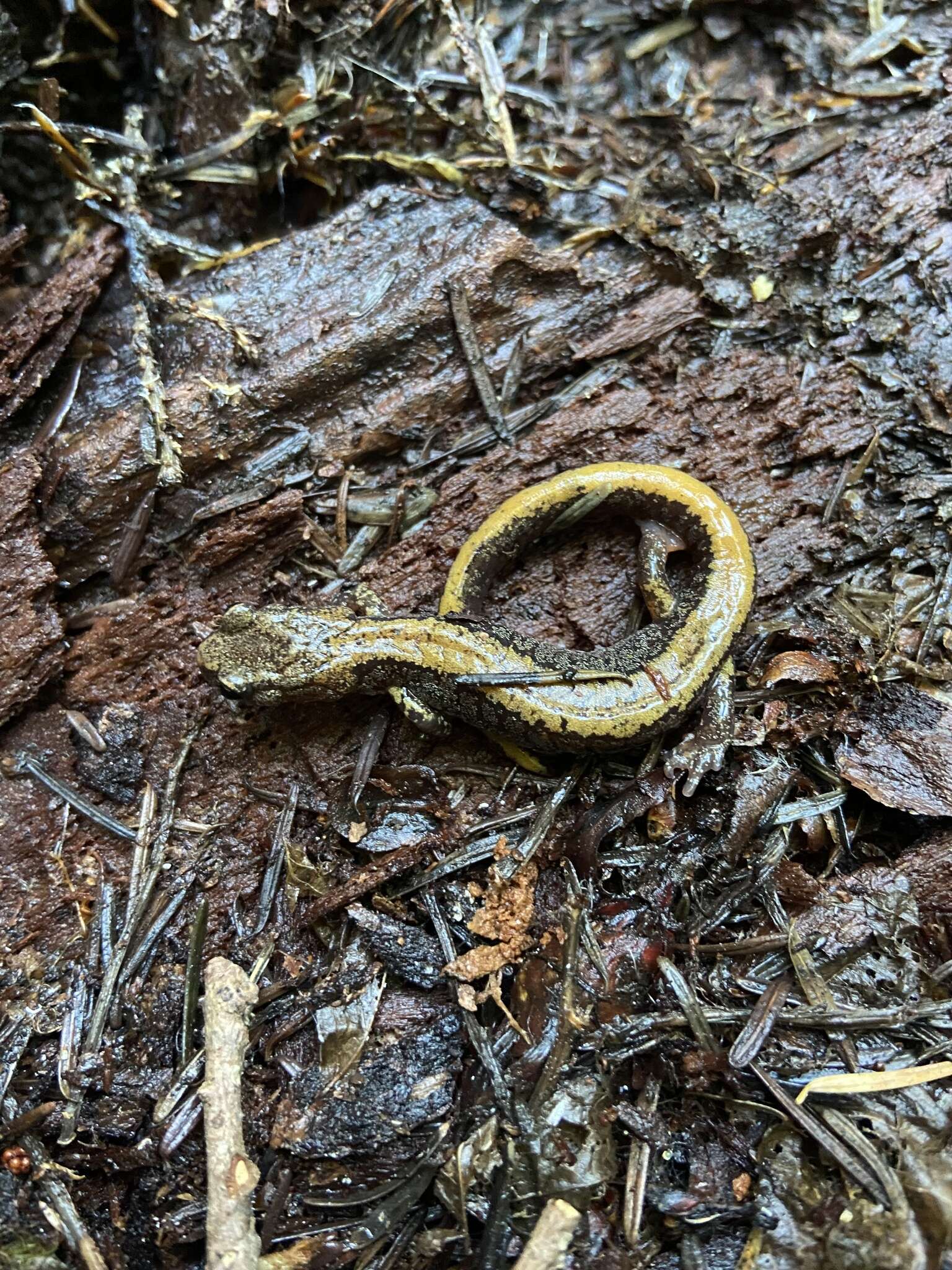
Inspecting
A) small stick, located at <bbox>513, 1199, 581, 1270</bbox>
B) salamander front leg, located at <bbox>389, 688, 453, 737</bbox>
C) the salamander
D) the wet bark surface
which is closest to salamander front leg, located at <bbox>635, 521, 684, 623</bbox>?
the salamander

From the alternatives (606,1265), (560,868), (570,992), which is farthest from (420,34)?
(606,1265)

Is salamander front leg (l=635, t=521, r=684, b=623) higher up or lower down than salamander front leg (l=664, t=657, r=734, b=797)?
higher up

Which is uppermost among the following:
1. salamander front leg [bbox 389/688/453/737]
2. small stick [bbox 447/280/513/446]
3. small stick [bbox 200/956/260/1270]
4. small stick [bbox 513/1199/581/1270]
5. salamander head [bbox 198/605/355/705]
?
small stick [bbox 447/280/513/446]

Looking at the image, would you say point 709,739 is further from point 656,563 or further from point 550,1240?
point 550,1240

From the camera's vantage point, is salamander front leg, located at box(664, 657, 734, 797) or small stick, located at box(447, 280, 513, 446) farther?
small stick, located at box(447, 280, 513, 446)

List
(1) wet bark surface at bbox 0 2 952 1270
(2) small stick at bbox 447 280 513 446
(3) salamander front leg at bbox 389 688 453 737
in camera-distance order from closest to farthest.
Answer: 1. (1) wet bark surface at bbox 0 2 952 1270
2. (3) salamander front leg at bbox 389 688 453 737
3. (2) small stick at bbox 447 280 513 446

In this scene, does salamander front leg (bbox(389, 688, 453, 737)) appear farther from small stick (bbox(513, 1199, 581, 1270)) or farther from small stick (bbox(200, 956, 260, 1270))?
small stick (bbox(513, 1199, 581, 1270))

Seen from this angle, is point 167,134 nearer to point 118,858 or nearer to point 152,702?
point 152,702

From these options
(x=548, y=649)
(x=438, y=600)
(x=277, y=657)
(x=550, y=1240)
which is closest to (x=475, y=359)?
(x=438, y=600)
